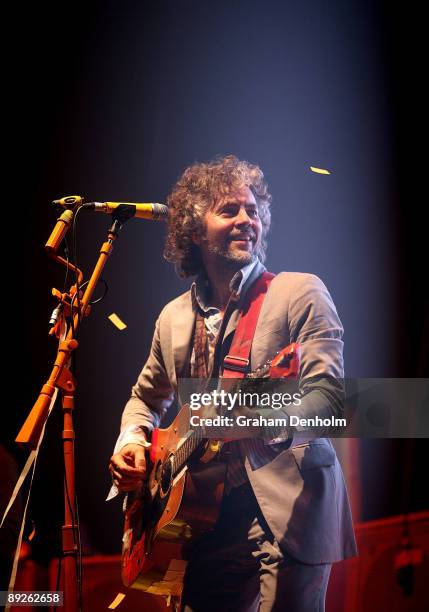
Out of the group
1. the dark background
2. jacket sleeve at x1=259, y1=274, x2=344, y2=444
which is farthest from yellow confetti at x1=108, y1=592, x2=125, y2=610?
jacket sleeve at x1=259, y1=274, x2=344, y2=444

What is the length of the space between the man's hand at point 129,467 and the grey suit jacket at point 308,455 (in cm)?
53

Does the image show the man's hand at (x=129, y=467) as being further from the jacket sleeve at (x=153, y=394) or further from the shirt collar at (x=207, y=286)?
the shirt collar at (x=207, y=286)

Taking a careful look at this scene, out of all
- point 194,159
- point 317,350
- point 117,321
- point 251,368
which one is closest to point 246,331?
point 251,368

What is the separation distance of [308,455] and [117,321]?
4.08ft

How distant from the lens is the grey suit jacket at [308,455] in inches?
78.2

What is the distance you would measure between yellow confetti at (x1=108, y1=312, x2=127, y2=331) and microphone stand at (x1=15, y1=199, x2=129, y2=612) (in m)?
0.67

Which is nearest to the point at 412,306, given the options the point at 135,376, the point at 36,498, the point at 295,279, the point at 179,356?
the point at 295,279

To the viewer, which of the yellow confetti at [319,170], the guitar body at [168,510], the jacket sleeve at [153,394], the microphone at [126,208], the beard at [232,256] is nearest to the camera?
the guitar body at [168,510]

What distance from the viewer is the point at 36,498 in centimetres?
291

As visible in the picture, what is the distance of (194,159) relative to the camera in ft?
9.64

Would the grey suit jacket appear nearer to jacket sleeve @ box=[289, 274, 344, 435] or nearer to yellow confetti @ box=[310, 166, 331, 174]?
jacket sleeve @ box=[289, 274, 344, 435]

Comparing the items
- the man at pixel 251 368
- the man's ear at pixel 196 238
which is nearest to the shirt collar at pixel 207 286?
the man at pixel 251 368

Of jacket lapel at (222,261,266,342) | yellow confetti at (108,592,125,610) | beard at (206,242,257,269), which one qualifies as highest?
beard at (206,242,257,269)

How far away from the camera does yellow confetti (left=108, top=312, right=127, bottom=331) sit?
296 centimetres
